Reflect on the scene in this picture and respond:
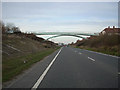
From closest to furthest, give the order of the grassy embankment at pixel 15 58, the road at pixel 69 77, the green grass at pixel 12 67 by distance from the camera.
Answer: the road at pixel 69 77
the green grass at pixel 12 67
the grassy embankment at pixel 15 58

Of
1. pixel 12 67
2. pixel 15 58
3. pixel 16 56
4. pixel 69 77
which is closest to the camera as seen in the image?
pixel 69 77

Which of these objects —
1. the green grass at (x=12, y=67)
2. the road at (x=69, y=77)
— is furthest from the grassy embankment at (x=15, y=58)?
the road at (x=69, y=77)

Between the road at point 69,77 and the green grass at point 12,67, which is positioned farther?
the green grass at point 12,67

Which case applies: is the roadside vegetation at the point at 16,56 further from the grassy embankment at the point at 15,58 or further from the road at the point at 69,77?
the road at the point at 69,77

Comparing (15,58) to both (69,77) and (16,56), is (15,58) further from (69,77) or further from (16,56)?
(69,77)

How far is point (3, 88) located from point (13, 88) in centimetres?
38

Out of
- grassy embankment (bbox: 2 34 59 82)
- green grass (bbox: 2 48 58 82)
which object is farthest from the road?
grassy embankment (bbox: 2 34 59 82)

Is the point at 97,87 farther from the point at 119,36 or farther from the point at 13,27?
the point at 13,27

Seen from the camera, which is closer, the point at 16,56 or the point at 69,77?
the point at 69,77

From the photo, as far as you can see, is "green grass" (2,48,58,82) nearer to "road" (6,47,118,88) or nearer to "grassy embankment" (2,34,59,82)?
"grassy embankment" (2,34,59,82)

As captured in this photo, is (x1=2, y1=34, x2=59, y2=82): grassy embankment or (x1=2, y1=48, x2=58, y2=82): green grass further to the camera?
(x1=2, y1=34, x2=59, y2=82): grassy embankment

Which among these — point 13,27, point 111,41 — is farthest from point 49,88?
point 13,27

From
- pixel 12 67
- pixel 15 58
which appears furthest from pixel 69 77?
pixel 15 58

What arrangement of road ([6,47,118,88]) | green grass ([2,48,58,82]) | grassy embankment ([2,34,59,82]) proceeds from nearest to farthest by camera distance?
road ([6,47,118,88])
green grass ([2,48,58,82])
grassy embankment ([2,34,59,82])
